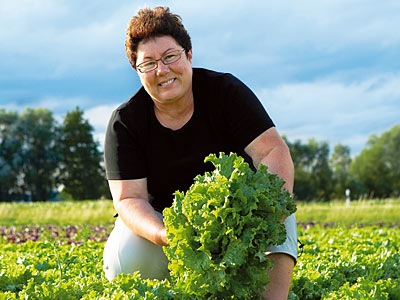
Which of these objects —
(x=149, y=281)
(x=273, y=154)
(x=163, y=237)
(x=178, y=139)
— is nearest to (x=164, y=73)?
(x=178, y=139)

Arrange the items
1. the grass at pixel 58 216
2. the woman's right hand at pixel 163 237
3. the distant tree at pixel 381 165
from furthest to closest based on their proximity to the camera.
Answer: the distant tree at pixel 381 165 → the grass at pixel 58 216 → the woman's right hand at pixel 163 237

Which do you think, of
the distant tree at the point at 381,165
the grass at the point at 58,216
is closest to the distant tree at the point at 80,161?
the grass at the point at 58,216

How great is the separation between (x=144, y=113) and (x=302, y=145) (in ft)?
164

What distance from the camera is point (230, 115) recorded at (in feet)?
11.7

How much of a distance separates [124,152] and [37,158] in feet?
127

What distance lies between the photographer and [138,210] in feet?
11.0

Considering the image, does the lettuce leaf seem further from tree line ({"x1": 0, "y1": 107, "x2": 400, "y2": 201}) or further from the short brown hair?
tree line ({"x1": 0, "y1": 107, "x2": 400, "y2": 201})

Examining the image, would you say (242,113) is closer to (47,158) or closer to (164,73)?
(164,73)

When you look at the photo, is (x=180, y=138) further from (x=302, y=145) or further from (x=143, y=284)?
(x=302, y=145)

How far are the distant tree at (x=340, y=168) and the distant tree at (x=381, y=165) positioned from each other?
5.77 ft

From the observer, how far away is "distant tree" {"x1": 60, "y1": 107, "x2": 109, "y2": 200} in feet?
127

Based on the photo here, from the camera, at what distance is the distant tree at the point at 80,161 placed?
3872 cm

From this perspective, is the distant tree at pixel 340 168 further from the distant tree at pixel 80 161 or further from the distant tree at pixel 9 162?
the distant tree at pixel 9 162

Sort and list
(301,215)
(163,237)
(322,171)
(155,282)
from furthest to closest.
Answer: (322,171) < (301,215) < (155,282) < (163,237)
